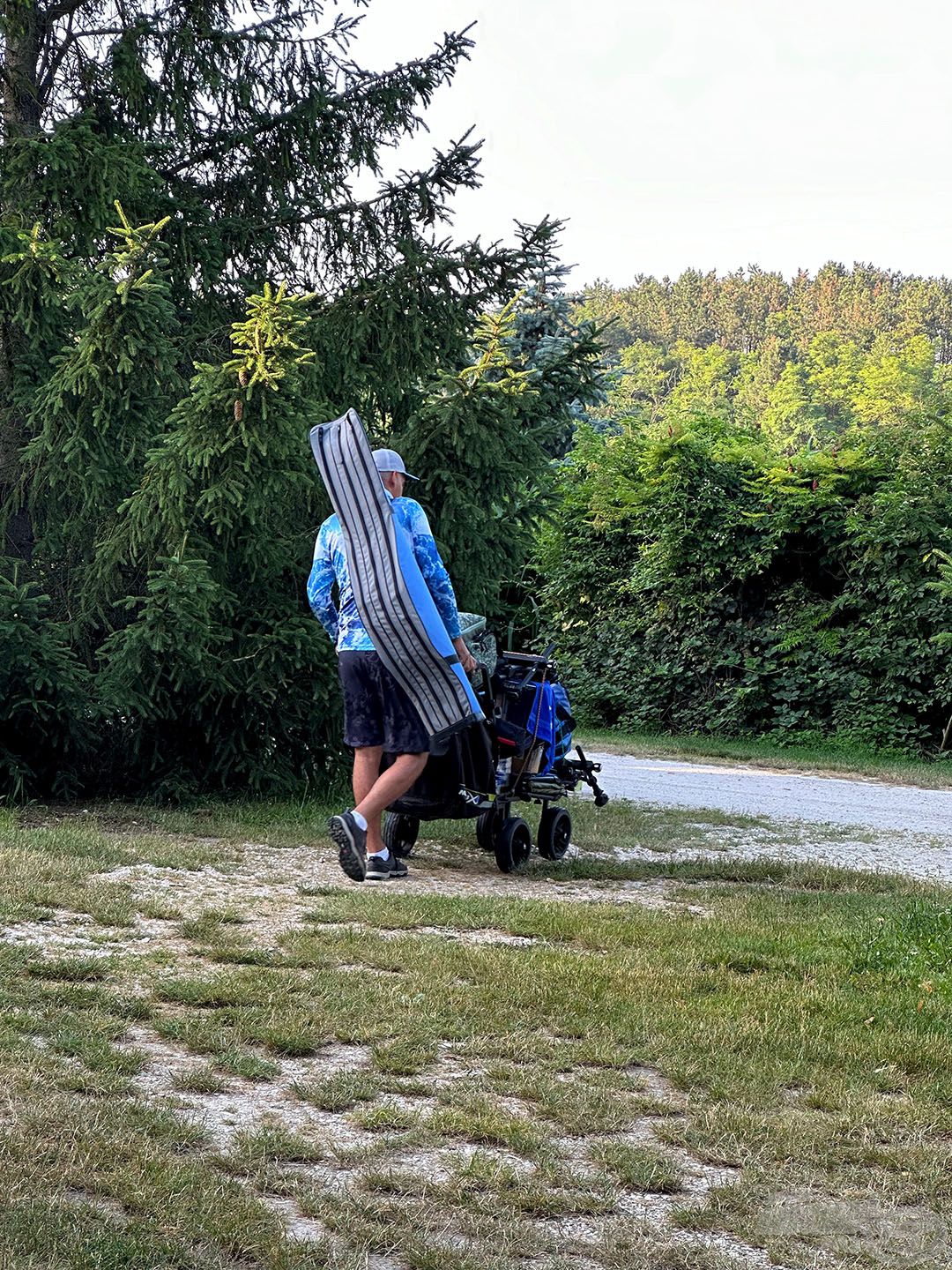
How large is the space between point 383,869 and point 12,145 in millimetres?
5503

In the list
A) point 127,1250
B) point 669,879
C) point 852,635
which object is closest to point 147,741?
point 669,879

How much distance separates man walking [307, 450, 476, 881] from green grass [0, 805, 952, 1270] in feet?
1.60

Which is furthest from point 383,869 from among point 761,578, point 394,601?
point 761,578

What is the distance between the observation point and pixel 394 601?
6.85 metres

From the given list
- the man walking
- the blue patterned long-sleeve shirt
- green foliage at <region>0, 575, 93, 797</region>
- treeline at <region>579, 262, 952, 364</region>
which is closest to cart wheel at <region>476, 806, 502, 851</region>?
the man walking

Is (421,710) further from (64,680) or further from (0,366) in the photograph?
(0,366)

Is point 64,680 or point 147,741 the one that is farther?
point 147,741

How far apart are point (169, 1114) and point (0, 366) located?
7008 mm

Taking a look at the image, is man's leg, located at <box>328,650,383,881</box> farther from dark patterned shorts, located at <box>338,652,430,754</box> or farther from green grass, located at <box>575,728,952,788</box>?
green grass, located at <box>575,728,952,788</box>

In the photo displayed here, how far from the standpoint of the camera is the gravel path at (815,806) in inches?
361

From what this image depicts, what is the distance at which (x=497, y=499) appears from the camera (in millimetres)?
9516

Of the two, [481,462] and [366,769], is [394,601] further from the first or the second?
[481,462]

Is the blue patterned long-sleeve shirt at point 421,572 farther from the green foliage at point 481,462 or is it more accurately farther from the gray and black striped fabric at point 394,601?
the green foliage at point 481,462

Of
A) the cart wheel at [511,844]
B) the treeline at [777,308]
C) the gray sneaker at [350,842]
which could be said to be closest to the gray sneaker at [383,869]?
the gray sneaker at [350,842]
